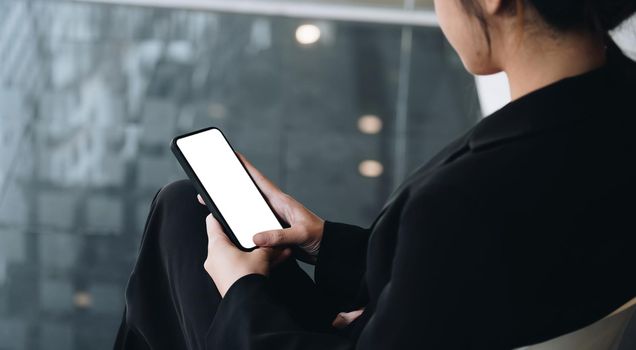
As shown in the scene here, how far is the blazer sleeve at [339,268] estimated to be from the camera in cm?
115

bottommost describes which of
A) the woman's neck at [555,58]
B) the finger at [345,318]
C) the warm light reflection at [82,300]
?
the warm light reflection at [82,300]

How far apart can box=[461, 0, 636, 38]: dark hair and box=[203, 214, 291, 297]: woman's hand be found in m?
0.35

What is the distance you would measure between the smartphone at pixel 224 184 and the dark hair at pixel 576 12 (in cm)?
42

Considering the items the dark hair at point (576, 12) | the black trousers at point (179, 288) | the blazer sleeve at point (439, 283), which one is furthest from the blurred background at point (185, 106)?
the blazer sleeve at point (439, 283)

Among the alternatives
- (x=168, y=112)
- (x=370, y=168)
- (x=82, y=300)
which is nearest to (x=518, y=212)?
(x=82, y=300)

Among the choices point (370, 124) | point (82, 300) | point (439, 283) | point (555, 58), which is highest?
point (555, 58)

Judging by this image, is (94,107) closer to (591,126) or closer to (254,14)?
(254,14)

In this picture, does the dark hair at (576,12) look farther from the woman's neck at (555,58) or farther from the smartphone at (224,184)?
the smartphone at (224,184)

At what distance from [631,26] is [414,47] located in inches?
98.9

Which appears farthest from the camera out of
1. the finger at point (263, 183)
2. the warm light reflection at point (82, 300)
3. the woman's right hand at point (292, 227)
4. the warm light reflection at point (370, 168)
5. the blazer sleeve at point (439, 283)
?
the warm light reflection at point (370, 168)

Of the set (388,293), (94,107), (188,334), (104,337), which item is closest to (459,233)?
(388,293)

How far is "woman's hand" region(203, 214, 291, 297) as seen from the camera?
969 millimetres

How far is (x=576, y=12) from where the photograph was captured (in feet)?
2.58

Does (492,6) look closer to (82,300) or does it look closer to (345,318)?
(345,318)
